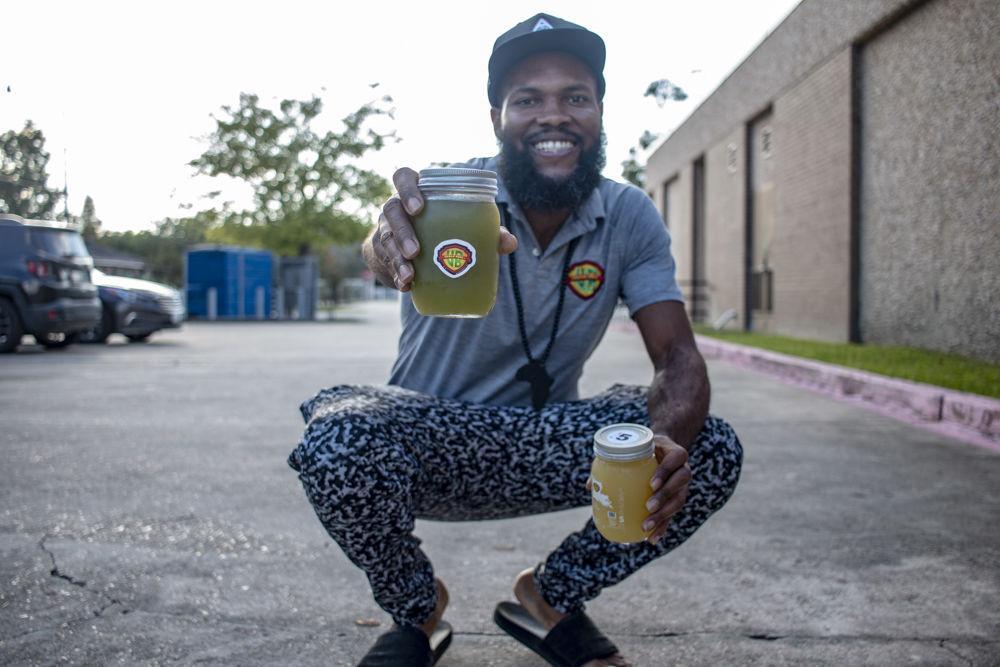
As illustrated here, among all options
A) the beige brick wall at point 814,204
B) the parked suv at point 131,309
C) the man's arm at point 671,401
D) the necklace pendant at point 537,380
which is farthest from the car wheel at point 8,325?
the man's arm at point 671,401

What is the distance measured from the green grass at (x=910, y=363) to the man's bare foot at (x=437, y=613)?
5.03 m

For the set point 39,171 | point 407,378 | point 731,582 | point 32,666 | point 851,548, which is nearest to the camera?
point 32,666

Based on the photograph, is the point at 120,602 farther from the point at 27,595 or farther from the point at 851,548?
the point at 851,548

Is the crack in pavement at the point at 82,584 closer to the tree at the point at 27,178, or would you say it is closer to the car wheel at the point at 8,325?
the car wheel at the point at 8,325

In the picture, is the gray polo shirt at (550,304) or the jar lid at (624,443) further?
the gray polo shirt at (550,304)

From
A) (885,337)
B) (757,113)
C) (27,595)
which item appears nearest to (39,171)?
(757,113)

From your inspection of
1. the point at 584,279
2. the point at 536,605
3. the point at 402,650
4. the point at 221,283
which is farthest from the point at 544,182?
the point at 221,283

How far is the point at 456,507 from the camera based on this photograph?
2402 millimetres

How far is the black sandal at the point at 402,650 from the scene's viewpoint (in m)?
2.12

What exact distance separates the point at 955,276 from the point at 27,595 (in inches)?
351

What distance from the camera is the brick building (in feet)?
28.6

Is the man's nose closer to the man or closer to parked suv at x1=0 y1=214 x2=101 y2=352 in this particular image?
the man

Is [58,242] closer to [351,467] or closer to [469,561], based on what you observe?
[469,561]

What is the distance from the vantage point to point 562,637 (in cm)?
226
